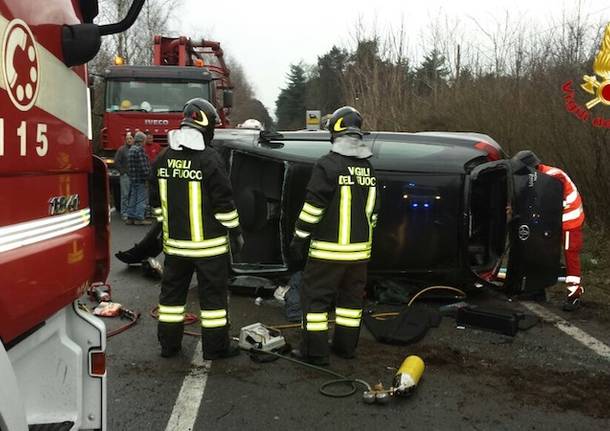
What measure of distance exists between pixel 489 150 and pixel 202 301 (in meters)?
3.38

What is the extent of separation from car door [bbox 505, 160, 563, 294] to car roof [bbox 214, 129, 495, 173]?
64cm

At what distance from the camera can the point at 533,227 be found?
17.5 feet

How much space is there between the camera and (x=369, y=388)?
389 cm

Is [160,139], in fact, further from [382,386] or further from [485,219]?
[382,386]

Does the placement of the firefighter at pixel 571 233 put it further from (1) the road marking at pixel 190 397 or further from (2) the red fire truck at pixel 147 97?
(2) the red fire truck at pixel 147 97

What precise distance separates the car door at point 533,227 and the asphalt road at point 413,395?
0.56 m

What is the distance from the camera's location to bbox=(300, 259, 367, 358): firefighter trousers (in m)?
4.43

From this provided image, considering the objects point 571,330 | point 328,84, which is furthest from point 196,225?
point 328,84

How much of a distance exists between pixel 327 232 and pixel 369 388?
3.93ft

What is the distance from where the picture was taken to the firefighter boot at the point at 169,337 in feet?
14.8

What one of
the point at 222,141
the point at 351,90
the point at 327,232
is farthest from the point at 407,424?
the point at 351,90

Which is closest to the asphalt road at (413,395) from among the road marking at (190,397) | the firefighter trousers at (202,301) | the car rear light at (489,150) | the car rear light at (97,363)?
the road marking at (190,397)

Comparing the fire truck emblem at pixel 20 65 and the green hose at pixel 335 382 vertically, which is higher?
the fire truck emblem at pixel 20 65

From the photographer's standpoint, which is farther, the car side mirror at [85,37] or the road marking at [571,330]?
the road marking at [571,330]
